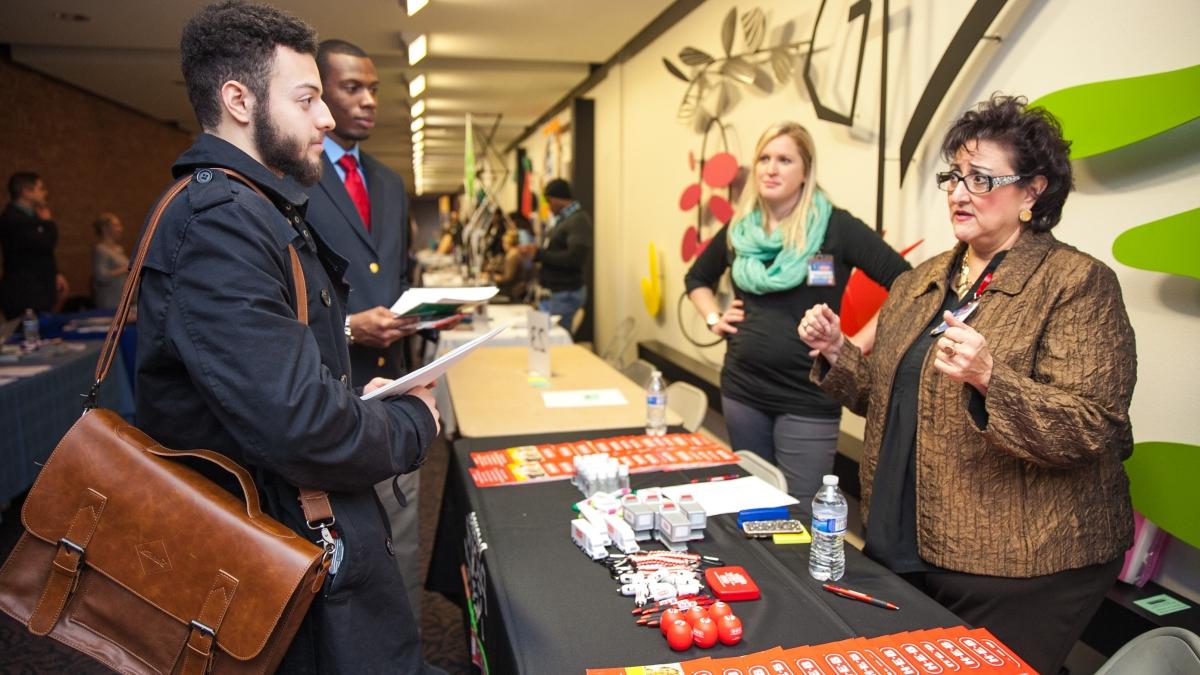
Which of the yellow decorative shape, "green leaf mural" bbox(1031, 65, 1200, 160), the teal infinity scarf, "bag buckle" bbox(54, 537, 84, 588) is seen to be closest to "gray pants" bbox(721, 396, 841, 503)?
the teal infinity scarf

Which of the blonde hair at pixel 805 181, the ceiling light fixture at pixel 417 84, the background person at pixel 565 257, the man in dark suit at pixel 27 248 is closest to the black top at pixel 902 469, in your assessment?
the blonde hair at pixel 805 181

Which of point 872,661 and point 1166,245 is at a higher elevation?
point 1166,245

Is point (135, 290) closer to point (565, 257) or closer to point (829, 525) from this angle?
point (829, 525)

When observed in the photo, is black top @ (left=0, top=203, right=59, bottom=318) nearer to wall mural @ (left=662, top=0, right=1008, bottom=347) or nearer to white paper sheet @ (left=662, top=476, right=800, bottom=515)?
wall mural @ (left=662, top=0, right=1008, bottom=347)

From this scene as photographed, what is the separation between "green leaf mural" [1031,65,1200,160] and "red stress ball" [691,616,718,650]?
156 cm

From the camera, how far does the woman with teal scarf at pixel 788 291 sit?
7.64 ft

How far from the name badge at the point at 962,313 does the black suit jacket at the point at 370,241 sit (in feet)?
4.84

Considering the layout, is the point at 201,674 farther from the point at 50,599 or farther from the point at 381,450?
the point at 381,450

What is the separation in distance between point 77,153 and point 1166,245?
960 centimetres

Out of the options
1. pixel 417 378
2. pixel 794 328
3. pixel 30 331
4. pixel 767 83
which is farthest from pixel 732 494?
pixel 30 331

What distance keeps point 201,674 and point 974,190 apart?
1.60 meters

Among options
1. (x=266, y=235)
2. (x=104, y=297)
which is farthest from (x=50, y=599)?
(x=104, y=297)

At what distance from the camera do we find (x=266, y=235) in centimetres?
103

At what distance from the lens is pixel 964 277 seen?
1625mm
